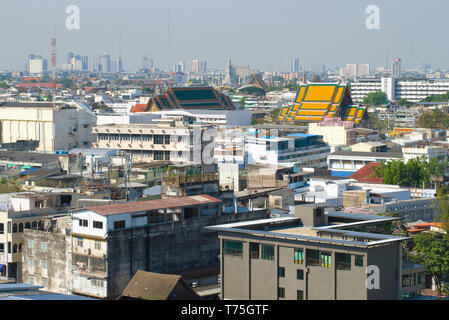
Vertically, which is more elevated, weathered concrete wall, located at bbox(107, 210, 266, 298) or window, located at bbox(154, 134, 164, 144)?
window, located at bbox(154, 134, 164, 144)

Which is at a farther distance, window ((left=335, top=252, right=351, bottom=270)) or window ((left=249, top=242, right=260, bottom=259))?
window ((left=249, top=242, right=260, bottom=259))

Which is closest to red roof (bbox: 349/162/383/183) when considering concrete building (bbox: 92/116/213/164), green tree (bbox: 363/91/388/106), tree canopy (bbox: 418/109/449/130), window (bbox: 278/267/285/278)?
concrete building (bbox: 92/116/213/164)

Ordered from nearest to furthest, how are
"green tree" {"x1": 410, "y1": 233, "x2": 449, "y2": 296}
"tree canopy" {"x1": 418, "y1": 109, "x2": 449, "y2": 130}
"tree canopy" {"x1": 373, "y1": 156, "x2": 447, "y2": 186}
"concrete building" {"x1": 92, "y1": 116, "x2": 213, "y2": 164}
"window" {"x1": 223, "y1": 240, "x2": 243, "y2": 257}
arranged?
1. "window" {"x1": 223, "y1": 240, "x2": 243, "y2": 257}
2. "green tree" {"x1": 410, "y1": 233, "x2": 449, "y2": 296}
3. "tree canopy" {"x1": 373, "y1": 156, "x2": 447, "y2": 186}
4. "concrete building" {"x1": 92, "y1": 116, "x2": 213, "y2": 164}
5. "tree canopy" {"x1": 418, "y1": 109, "x2": 449, "y2": 130}

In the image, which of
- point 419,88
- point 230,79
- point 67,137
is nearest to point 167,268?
point 67,137

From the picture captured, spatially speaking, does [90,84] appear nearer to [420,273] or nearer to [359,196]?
[359,196]

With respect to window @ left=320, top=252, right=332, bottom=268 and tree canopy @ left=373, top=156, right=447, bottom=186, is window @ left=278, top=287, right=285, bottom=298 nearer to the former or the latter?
window @ left=320, top=252, right=332, bottom=268

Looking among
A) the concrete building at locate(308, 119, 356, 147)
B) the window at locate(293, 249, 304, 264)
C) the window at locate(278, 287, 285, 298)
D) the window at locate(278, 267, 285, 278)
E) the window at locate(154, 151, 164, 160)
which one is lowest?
the window at locate(278, 287, 285, 298)
